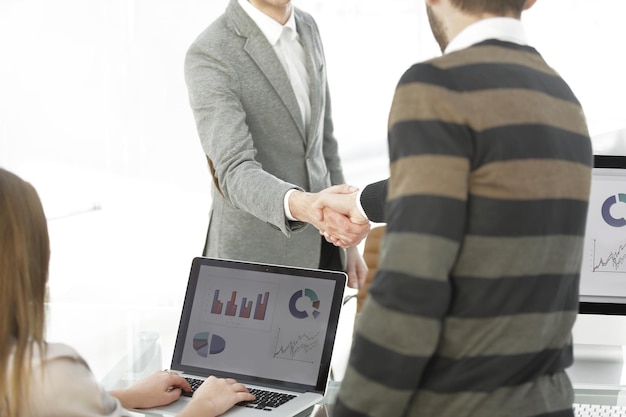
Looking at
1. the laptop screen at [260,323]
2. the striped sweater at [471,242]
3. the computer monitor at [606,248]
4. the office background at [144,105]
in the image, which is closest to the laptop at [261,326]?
the laptop screen at [260,323]

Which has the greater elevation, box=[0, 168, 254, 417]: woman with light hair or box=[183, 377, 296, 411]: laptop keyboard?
box=[0, 168, 254, 417]: woman with light hair

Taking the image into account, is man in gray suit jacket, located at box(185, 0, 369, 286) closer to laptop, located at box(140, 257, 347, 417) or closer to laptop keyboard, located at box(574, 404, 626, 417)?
laptop, located at box(140, 257, 347, 417)

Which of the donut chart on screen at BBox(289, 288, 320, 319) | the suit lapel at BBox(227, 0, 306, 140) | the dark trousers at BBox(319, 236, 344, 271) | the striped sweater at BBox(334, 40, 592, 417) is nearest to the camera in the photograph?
the striped sweater at BBox(334, 40, 592, 417)

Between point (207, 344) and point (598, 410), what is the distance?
75 centimetres

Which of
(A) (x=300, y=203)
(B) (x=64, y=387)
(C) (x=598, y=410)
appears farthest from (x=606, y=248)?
(B) (x=64, y=387)

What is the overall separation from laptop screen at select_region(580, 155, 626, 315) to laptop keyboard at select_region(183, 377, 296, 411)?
2.46ft

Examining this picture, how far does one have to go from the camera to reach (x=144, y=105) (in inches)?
190

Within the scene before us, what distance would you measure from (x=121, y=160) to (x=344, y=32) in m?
1.48

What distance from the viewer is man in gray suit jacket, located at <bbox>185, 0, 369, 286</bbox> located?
192 cm

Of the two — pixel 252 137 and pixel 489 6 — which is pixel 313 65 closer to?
pixel 252 137

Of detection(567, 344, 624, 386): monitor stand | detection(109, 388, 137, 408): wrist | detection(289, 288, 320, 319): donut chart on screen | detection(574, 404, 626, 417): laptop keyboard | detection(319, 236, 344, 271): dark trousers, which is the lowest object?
detection(574, 404, 626, 417): laptop keyboard

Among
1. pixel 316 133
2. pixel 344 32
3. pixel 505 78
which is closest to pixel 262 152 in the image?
pixel 316 133

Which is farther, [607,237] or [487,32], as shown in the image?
[607,237]

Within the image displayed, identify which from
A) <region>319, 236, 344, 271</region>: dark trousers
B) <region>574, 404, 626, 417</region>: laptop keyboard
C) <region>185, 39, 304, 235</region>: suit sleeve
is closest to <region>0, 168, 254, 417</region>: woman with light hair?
<region>185, 39, 304, 235</region>: suit sleeve
